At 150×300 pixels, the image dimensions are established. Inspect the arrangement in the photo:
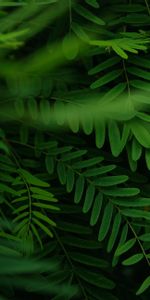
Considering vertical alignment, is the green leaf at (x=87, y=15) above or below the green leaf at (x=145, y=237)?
above

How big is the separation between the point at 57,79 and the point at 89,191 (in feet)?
0.83

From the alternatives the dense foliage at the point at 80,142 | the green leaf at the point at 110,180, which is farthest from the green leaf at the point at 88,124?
the green leaf at the point at 110,180

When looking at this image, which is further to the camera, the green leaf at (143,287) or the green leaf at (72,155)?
the green leaf at (72,155)

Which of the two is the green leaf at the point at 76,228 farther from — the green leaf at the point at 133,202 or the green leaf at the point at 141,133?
the green leaf at the point at 141,133

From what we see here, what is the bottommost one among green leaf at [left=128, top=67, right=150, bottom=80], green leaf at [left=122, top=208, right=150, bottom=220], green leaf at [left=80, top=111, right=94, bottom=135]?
green leaf at [left=122, top=208, right=150, bottom=220]

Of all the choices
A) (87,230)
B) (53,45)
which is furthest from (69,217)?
(53,45)

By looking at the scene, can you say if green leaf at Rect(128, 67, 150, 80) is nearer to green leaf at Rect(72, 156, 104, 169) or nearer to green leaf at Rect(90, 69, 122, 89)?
green leaf at Rect(90, 69, 122, 89)

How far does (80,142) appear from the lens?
1.14 meters

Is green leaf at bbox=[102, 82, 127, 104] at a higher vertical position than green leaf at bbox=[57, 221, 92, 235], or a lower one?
higher

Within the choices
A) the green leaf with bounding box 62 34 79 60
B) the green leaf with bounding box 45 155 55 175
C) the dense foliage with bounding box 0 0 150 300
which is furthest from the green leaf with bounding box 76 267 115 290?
the green leaf with bounding box 62 34 79 60

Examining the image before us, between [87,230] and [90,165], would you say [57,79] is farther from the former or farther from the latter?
[87,230]

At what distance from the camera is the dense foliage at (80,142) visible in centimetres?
101

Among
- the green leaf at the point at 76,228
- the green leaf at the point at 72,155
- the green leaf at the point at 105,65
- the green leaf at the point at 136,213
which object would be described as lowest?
the green leaf at the point at 76,228

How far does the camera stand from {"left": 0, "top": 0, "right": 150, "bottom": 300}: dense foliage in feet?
3.32
